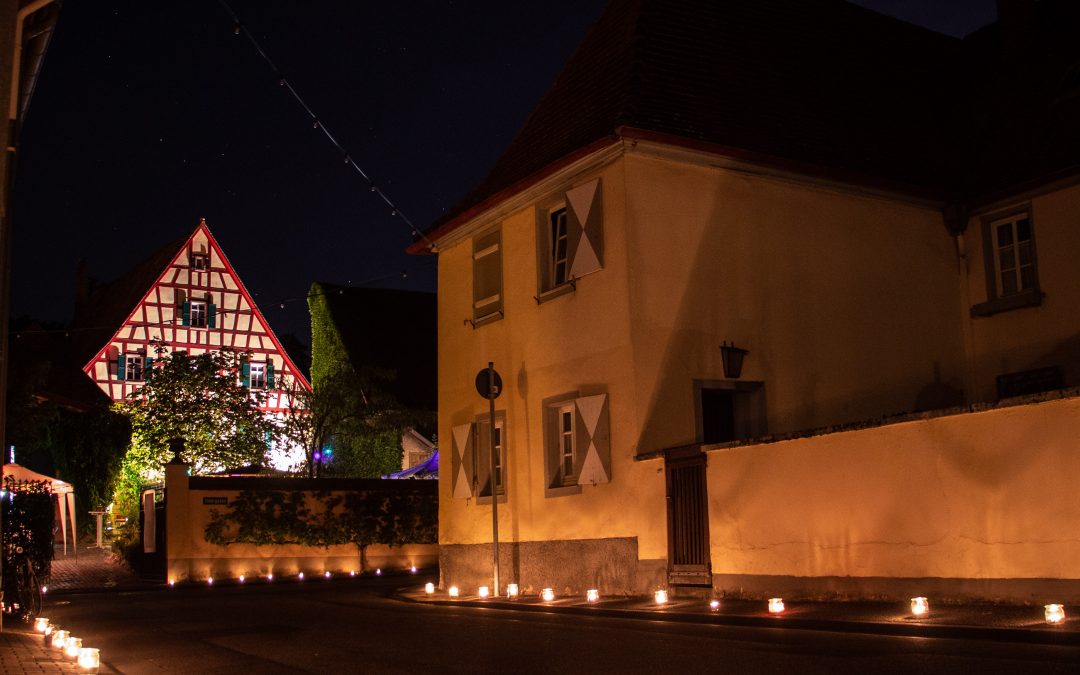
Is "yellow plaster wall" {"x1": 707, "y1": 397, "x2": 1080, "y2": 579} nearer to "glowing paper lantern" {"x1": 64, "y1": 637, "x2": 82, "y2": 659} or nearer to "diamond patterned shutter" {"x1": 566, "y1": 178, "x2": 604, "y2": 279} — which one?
"diamond patterned shutter" {"x1": 566, "y1": 178, "x2": 604, "y2": 279}

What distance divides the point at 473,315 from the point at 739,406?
4689 millimetres

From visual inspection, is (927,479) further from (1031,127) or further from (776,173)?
(1031,127)

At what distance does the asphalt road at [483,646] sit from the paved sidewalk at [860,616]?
0.86 ft

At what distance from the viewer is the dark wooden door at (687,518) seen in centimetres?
1325

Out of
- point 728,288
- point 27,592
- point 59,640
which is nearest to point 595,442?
point 728,288

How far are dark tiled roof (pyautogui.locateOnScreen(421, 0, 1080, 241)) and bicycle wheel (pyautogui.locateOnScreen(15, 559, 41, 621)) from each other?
7949 millimetres

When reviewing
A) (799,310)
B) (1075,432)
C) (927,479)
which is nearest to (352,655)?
(927,479)

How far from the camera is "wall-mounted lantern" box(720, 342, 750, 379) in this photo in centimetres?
1496

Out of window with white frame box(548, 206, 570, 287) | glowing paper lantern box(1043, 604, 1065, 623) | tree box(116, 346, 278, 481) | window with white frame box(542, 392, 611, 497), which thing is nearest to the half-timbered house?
tree box(116, 346, 278, 481)

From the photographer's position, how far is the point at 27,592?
45.5 feet

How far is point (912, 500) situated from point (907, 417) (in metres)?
0.76

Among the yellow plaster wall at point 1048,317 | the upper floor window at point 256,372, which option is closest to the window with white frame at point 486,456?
the yellow plaster wall at point 1048,317

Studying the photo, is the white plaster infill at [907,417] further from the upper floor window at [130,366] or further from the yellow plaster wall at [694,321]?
the upper floor window at [130,366]

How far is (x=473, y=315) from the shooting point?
1817 cm
